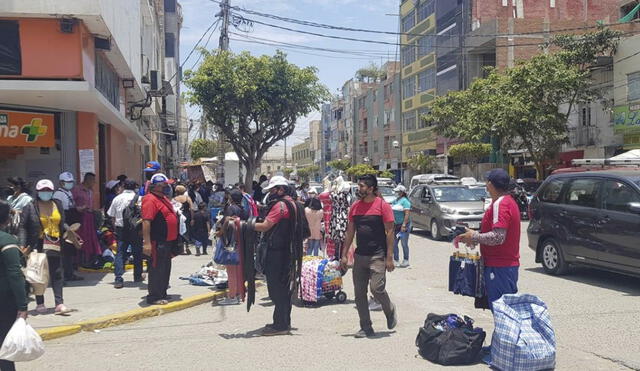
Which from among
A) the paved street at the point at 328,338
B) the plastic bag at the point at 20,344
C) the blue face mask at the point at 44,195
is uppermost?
the blue face mask at the point at 44,195

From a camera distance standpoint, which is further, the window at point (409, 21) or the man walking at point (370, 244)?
the window at point (409, 21)

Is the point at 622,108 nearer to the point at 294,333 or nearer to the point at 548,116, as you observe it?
the point at 548,116

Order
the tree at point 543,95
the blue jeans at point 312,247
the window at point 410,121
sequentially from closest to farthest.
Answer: the blue jeans at point 312,247, the tree at point 543,95, the window at point 410,121

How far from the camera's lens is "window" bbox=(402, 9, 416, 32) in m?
54.5

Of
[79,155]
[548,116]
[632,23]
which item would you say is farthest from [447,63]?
[79,155]

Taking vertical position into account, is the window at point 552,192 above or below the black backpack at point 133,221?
above

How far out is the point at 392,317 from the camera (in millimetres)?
7234

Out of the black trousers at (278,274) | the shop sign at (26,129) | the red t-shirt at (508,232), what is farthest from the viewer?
the shop sign at (26,129)

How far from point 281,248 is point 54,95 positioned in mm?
6522

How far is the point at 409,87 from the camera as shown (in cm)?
5575

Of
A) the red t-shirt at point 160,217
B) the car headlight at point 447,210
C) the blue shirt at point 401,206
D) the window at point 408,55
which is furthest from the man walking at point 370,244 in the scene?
the window at point 408,55

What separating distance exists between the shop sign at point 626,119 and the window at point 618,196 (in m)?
19.1

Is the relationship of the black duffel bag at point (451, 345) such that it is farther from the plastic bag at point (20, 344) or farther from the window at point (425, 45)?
the window at point (425, 45)

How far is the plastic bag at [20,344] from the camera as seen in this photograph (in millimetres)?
4359
